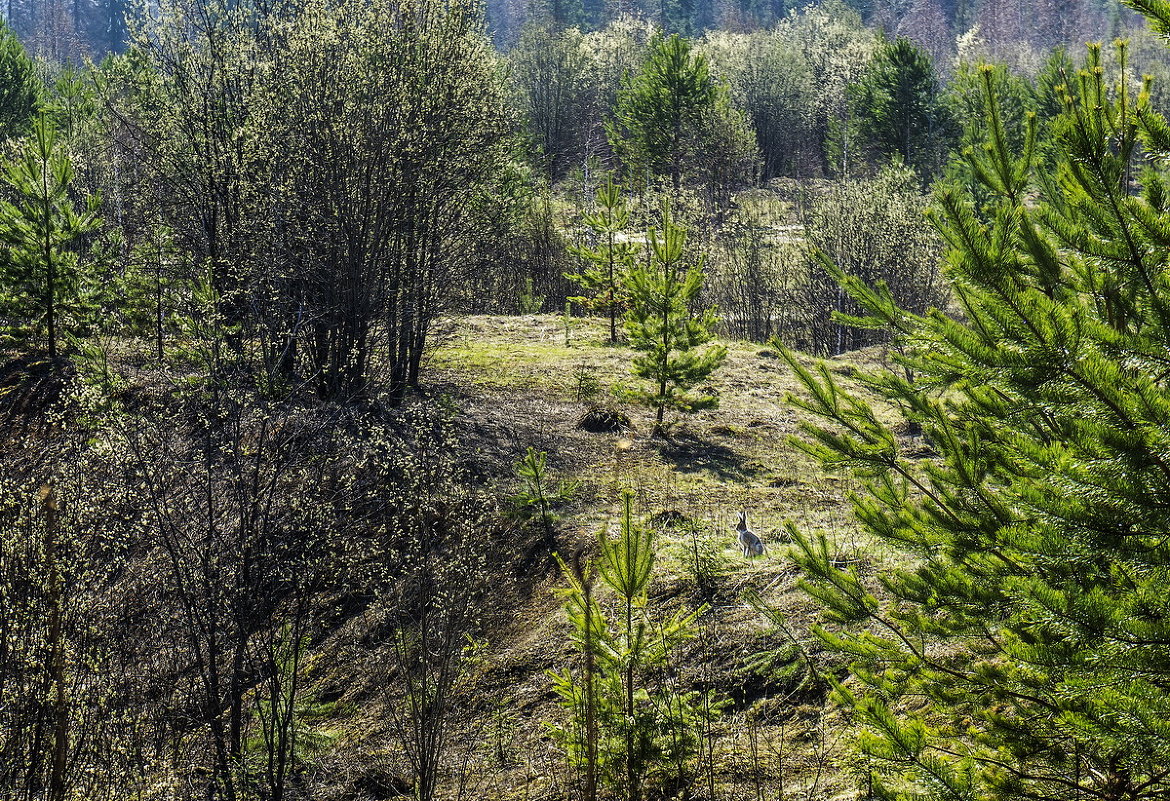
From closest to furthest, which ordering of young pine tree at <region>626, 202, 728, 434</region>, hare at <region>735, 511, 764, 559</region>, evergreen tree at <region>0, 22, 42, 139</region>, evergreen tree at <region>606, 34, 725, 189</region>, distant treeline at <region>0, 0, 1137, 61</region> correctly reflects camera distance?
hare at <region>735, 511, 764, 559</region>
young pine tree at <region>626, 202, 728, 434</region>
evergreen tree at <region>0, 22, 42, 139</region>
evergreen tree at <region>606, 34, 725, 189</region>
distant treeline at <region>0, 0, 1137, 61</region>

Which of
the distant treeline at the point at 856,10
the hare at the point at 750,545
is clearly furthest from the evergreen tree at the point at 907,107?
the distant treeline at the point at 856,10

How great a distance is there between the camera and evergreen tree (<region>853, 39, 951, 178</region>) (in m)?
37.8

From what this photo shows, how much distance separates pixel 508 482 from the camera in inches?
433

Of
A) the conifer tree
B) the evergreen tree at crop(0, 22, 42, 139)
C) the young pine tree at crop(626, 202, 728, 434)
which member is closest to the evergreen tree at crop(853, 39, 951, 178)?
the conifer tree

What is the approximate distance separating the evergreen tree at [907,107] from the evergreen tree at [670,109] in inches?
297

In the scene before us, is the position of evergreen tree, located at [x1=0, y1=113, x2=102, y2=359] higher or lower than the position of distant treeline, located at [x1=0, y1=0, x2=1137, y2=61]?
lower

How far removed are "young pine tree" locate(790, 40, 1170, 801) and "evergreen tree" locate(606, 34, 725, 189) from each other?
35.7 meters

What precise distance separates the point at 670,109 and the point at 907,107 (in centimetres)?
1073

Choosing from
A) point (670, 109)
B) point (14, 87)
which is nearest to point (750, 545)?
point (14, 87)

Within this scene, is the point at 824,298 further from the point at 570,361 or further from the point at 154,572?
the point at 154,572

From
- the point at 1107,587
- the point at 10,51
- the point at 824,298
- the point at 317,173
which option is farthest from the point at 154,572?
the point at 10,51

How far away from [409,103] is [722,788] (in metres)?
10.4

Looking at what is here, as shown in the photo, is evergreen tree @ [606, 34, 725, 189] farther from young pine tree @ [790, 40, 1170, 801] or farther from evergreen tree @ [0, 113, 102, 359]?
young pine tree @ [790, 40, 1170, 801]

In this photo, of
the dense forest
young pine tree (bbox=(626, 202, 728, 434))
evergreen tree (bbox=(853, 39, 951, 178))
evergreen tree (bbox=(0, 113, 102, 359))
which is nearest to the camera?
the dense forest
